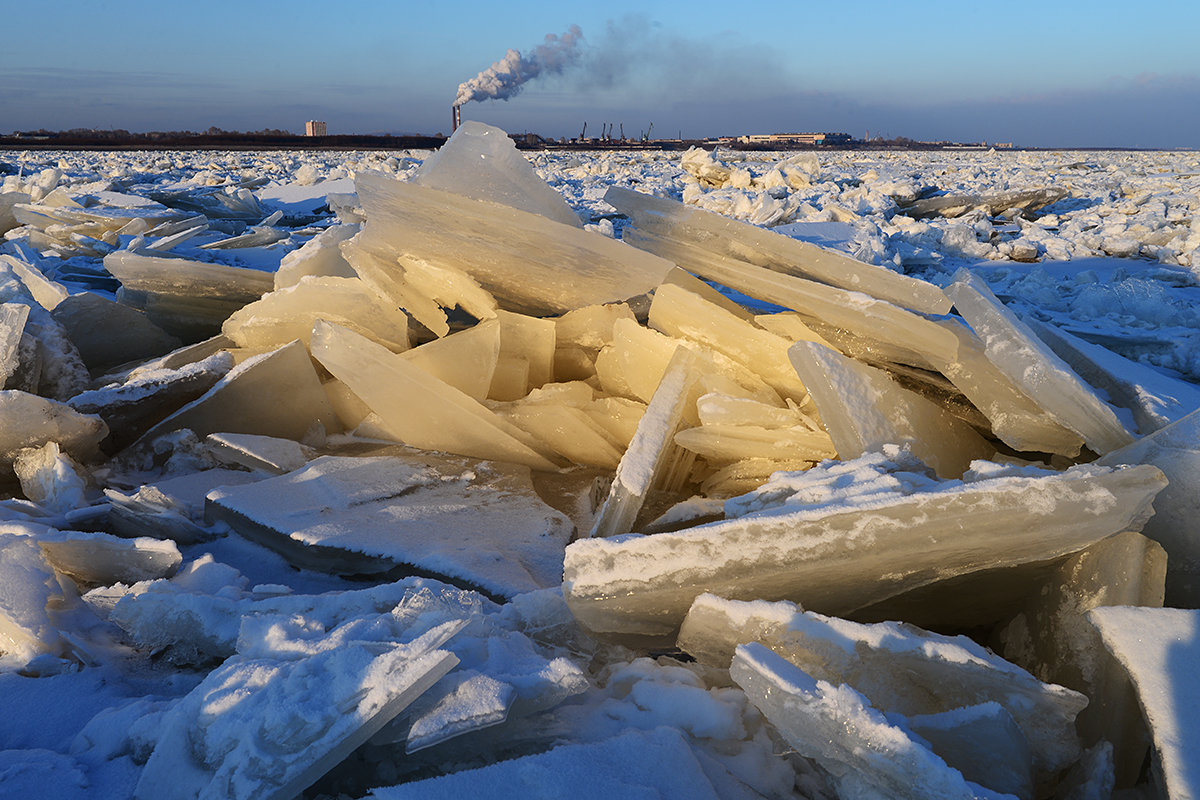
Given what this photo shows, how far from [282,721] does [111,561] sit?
0.86 metres

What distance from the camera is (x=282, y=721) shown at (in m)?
0.89

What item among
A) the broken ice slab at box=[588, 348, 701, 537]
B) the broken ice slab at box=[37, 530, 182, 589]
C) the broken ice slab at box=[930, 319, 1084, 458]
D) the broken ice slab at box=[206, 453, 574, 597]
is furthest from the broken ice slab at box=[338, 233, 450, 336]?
the broken ice slab at box=[930, 319, 1084, 458]

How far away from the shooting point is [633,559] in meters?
1.20

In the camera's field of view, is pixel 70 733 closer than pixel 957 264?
Yes

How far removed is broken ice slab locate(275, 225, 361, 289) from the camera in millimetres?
2684

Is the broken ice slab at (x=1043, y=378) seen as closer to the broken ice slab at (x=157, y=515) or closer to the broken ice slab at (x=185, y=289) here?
the broken ice slab at (x=157, y=515)

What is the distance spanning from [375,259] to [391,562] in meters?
1.16

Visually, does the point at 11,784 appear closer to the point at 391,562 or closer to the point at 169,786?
the point at 169,786

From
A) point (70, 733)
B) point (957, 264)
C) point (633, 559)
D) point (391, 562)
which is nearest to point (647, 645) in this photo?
point (633, 559)

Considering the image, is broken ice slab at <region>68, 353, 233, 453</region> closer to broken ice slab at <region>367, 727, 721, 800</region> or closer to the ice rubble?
the ice rubble

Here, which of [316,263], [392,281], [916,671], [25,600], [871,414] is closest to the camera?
[916,671]

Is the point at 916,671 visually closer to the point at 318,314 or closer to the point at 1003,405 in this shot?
the point at 1003,405

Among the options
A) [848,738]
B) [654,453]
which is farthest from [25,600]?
[848,738]

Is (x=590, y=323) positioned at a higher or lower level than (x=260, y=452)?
higher
